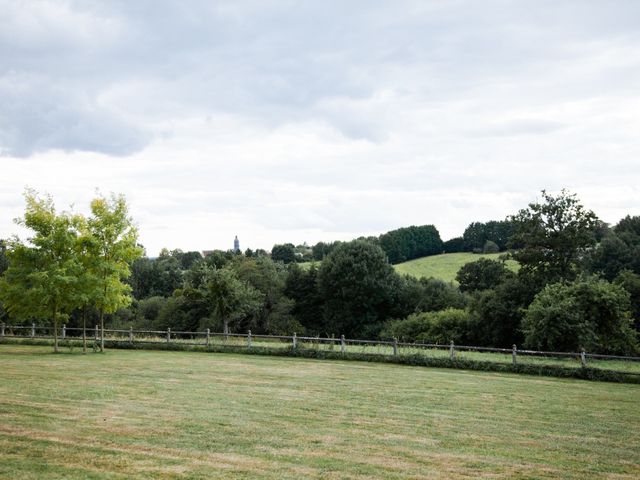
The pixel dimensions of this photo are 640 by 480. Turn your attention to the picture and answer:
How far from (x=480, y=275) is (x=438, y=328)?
673 inches

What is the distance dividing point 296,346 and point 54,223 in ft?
46.6

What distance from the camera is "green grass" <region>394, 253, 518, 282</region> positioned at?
3073 inches

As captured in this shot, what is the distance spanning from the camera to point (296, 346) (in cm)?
3188

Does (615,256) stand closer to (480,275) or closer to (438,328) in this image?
(480,275)

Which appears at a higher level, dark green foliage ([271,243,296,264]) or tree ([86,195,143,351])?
dark green foliage ([271,243,296,264])

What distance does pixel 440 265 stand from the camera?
84.2 metres

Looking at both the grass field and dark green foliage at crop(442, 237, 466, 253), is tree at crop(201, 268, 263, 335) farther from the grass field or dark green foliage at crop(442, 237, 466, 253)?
dark green foliage at crop(442, 237, 466, 253)

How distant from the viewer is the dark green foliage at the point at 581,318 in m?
31.1

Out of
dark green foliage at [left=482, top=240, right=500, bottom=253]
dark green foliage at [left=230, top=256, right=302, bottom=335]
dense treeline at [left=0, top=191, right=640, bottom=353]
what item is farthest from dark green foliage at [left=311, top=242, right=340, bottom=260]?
dark green foliage at [left=230, top=256, right=302, bottom=335]

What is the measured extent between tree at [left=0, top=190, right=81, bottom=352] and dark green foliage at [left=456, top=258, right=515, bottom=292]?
4479 centimetres

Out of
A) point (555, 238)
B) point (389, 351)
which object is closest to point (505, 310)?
point (555, 238)

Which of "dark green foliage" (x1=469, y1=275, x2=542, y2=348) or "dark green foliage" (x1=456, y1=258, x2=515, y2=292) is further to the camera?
"dark green foliage" (x1=456, y1=258, x2=515, y2=292)

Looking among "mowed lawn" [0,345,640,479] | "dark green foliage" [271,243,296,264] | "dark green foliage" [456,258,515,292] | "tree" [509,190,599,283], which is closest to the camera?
"mowed lawn" [0,345,640,479]

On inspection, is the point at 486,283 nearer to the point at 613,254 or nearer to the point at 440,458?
the point at 613,254
